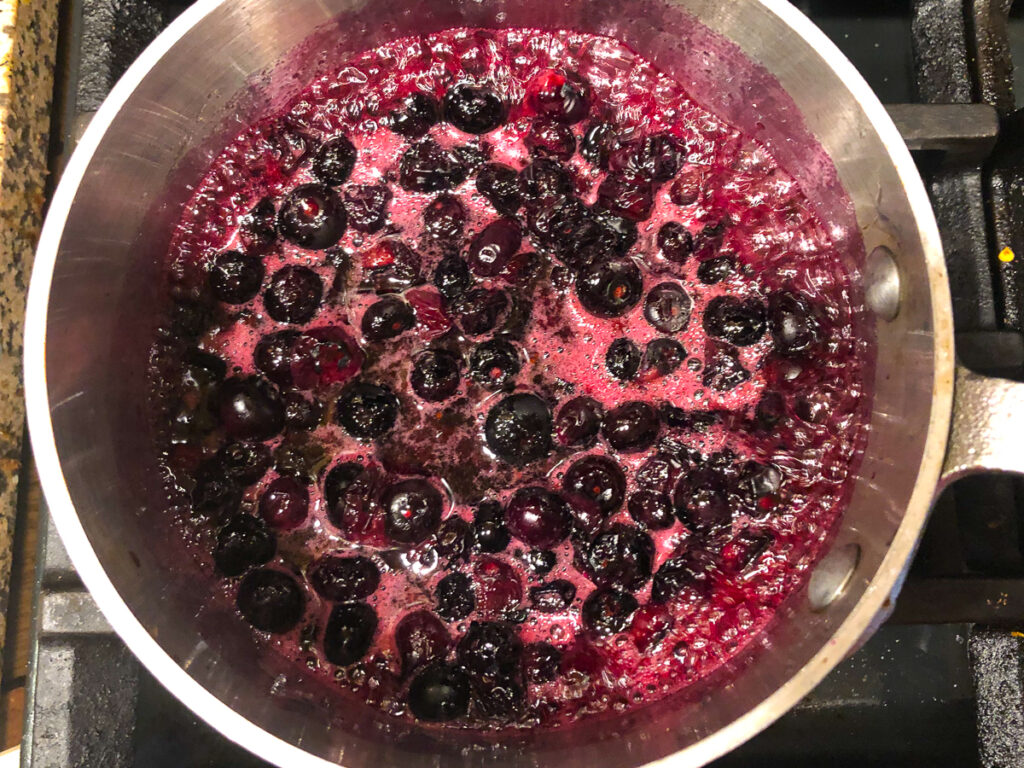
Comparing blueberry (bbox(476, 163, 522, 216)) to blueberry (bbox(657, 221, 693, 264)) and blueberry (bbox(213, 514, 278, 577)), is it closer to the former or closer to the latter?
blueberry (bbox(657, 221, 693, 264))

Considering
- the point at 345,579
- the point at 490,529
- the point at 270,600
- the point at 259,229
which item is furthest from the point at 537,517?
the point at 259,229

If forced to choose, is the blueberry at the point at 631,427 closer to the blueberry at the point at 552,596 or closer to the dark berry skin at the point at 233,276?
the blueberry at the point at 552,596

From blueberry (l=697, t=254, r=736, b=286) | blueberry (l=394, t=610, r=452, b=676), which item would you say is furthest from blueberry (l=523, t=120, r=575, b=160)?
blueberry (l=394, t=610, r=452, b=676)

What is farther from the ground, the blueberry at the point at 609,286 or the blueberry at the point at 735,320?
the blueberry at the point at 609,286

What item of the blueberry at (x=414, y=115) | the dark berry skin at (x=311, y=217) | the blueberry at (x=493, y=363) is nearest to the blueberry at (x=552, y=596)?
the blueberry at (x=493, y=363)

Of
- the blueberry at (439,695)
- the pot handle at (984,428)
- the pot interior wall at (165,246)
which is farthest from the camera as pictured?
the blueberry at (439,695)

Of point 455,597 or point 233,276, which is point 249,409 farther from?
point 455,597

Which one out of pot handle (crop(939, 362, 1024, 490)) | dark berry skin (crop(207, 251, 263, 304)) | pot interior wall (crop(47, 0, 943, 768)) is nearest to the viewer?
pot handle (crop(939, 362, 1024, 490))
